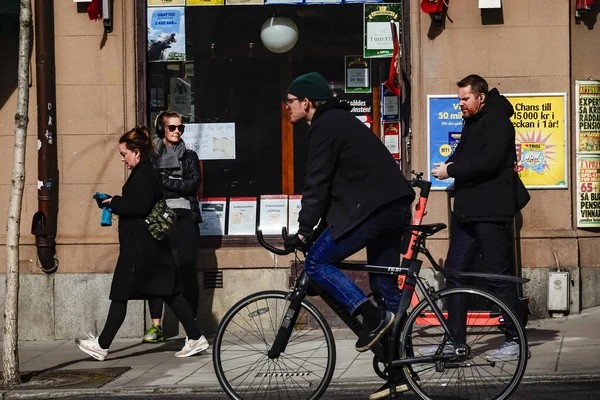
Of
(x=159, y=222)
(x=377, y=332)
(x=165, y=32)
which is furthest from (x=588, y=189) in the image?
(x=377, y=332)

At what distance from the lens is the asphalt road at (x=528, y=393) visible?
6.57 meters

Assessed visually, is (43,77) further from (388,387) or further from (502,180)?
(388,387)

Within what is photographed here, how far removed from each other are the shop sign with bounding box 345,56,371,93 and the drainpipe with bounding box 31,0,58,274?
109 inches

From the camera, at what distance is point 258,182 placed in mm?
10578

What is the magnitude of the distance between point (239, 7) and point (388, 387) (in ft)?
17.4

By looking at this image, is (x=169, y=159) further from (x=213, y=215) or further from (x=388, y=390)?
(x=388, y=390)

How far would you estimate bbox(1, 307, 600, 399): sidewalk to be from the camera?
7.46m

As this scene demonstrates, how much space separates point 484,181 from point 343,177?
1954 mm

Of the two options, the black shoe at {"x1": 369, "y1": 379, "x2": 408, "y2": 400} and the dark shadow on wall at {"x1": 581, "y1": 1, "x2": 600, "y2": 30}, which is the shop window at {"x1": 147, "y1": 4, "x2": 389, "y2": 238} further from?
the black shoe at {"x1": 369, "y1": 379, "x2": 408, "y2": 400}

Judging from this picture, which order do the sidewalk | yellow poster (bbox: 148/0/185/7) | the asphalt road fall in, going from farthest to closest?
1. yellow poster (bbox: 148/0/185/7)
2. the sidewalk
3. the asphalt road

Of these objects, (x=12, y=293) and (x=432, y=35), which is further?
(x=432, y=35)

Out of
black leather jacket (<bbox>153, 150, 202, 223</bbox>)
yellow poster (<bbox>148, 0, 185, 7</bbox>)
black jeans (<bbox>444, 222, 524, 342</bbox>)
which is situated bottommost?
black jeans (<bbox>444, 222, 524, 342</bbox>)

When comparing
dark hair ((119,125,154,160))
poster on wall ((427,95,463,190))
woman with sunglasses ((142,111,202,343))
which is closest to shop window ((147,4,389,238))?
poster on wall ((427,95,463,190))

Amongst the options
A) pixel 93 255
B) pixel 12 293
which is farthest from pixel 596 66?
pixel 12 293
